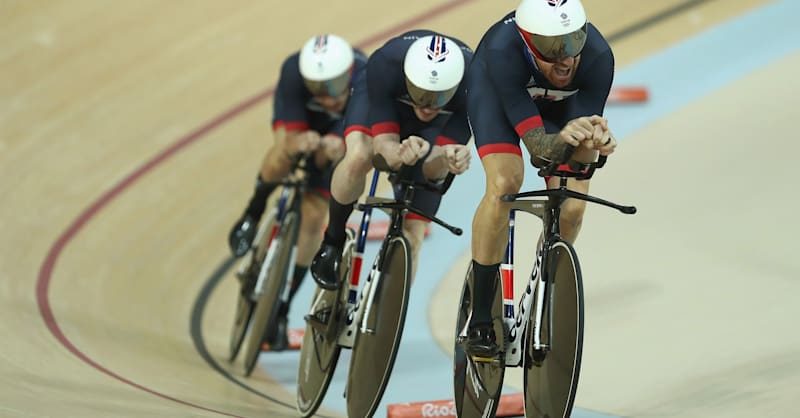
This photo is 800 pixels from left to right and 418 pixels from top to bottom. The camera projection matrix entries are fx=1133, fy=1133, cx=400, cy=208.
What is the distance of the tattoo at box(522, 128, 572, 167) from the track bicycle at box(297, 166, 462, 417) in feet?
1.74

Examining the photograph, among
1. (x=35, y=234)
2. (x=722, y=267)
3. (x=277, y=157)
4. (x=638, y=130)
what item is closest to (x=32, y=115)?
(x=35, y=234)

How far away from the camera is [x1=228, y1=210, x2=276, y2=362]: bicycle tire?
5.37 meters

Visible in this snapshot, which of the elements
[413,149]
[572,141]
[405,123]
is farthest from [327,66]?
[572,141]

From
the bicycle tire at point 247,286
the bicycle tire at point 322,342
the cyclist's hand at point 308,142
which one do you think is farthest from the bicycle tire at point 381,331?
the bicycle tire at point 247,286

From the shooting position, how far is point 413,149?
3.77 metres

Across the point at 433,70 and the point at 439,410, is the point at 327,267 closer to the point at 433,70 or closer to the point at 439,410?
the point at 439,410

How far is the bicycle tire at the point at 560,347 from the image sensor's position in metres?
3.18

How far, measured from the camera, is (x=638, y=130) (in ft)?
23.6

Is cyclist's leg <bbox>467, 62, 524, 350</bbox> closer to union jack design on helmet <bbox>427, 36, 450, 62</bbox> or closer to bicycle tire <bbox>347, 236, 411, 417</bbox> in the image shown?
union jack design on helmet <bbox>427, 36, 450, 62</bbox>

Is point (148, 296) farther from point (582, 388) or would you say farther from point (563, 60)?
point (563, 60)

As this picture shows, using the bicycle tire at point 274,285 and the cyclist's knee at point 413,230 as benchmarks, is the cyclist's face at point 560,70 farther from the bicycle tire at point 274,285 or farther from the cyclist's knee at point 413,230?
the bicycle tire at point 274,285

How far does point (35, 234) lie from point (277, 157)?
5.93 ft

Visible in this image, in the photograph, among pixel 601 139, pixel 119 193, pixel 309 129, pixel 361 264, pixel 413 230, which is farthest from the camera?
pixel 119 193

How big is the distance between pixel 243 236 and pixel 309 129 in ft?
2.22
